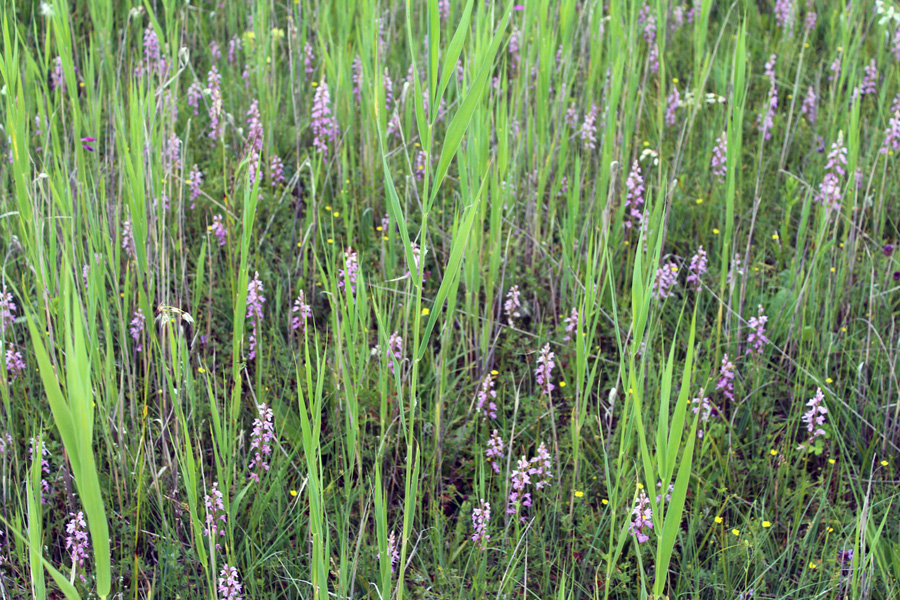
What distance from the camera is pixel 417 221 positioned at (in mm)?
2668

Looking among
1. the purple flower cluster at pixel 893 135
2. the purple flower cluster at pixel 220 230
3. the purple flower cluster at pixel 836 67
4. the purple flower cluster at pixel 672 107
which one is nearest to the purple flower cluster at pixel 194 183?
the purple flower cluster at pixel 220 230

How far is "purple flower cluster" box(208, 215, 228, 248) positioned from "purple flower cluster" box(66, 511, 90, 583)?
38.8 inches

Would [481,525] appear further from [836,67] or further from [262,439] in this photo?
[836,67]

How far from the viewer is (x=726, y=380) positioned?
201 centimetres

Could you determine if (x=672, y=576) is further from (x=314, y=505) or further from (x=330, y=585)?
(x=314, y=505)

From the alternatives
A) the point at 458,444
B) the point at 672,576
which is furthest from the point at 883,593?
the point at 458,444

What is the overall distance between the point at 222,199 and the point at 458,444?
51.3 inches

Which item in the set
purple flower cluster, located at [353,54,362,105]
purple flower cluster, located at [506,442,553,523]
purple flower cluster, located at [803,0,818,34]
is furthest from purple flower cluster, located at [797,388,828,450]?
purple flower cluster, located at [803,0,818,34]

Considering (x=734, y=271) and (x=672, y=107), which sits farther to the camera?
(x=672, y=107)

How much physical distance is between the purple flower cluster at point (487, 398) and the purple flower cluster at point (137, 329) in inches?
33.7

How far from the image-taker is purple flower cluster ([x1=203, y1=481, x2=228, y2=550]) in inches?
57.6

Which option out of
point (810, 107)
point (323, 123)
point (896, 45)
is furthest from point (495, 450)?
point (896, 45)

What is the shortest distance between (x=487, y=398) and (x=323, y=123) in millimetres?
1307

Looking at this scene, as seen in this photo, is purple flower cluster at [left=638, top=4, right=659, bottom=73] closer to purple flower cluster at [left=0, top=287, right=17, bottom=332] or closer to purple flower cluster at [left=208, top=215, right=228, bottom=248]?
purple flower cluster at [left=208, top=215, right=228, bottom=248]
